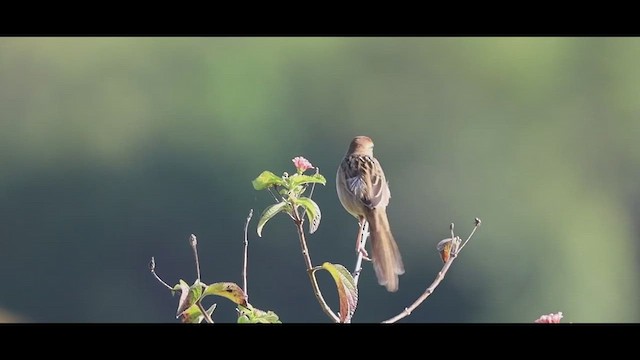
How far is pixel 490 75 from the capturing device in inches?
525

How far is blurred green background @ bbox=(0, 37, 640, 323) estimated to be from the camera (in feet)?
35.3

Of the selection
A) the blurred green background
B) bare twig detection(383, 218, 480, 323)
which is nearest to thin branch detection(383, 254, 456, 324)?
bare twig detection(383, 218, 480, 323)

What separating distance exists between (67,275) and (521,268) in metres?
4.86

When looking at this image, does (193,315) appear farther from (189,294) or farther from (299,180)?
(299,180)

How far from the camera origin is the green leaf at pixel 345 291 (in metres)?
2.06

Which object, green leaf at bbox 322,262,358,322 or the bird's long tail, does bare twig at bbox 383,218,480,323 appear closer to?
green leaf at bbox 322,262,358,322

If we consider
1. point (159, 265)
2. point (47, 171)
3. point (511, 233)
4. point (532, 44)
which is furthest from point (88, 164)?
point (532, 44)

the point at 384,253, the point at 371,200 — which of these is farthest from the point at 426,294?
the point at 371,200

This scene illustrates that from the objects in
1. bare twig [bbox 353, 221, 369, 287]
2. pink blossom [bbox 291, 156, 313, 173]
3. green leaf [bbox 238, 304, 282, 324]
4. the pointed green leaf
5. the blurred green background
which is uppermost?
the blurred green background

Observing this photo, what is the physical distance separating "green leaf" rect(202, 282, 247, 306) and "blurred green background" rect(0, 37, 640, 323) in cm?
807

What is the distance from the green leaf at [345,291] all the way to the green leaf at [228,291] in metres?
0.17

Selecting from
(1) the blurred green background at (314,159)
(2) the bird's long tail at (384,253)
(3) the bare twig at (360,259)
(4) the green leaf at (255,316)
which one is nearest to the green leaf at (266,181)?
(3) the bare twig at (360,259)

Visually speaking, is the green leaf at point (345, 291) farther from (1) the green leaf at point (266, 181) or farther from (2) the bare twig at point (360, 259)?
(1) the green leaf at point (266, 181)

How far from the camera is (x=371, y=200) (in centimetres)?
348
